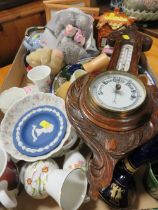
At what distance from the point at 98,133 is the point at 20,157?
0.21 metres

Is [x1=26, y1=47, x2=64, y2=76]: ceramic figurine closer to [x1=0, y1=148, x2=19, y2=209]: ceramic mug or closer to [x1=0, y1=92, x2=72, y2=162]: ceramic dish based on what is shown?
[x1=0, y1=92, x2=72, y2=162]: ceramic dish

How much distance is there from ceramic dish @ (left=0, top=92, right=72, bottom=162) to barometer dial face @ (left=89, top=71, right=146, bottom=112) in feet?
0.41

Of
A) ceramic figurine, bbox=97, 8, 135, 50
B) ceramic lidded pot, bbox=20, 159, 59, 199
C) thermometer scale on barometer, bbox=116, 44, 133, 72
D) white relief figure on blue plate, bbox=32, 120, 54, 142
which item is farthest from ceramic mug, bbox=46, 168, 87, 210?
ceramic figurine, bbox=97, 8, 135, 50

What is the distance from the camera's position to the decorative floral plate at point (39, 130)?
2.05 ft

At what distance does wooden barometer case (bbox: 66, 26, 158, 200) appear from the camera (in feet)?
1.73

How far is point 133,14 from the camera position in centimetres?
103

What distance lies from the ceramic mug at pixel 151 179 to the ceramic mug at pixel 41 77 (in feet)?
1.38

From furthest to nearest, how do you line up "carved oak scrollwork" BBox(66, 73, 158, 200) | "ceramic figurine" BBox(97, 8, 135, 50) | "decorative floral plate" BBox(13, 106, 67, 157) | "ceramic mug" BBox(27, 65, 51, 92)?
"ceramic figurine" BBox(97, 8, 135, 50)
"ceramic mug" BBox(27, 65, 51, 92)
"decorative floral plate" BBox(13, 106, 67, 157)
"carved oak scrollwork" BBox(66, 73, 158, 200)

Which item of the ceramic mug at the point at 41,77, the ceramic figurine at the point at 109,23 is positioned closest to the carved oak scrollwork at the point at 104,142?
the ceramic mug at the point at 41,77

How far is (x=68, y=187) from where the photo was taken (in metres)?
0.56

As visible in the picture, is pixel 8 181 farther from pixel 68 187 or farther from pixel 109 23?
pixel 109 23

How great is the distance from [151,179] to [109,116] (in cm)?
18

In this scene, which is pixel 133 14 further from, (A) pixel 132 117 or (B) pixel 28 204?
(B) pixel 28 204

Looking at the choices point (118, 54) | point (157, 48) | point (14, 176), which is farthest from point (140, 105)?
point (157, 48)
